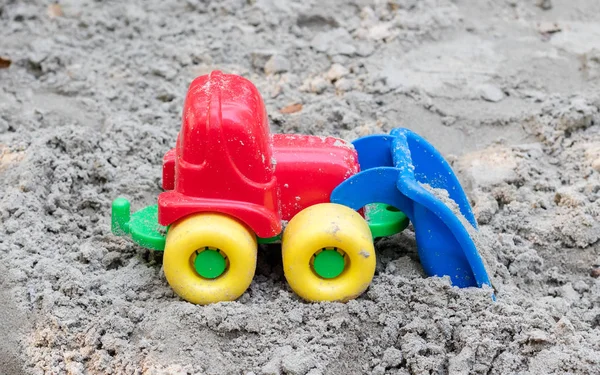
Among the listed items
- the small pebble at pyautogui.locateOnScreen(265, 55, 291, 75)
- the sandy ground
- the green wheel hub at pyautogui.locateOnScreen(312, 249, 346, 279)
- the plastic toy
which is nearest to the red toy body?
the plastic toy

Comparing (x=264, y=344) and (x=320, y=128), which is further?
(x=320, y=128)

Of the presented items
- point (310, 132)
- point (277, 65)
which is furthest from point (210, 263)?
point (277, 65)

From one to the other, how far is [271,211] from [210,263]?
0.63ft

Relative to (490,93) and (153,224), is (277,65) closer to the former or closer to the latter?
(490,93)

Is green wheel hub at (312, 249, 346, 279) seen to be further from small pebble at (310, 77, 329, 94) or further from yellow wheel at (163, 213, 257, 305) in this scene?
small pebble at (310, 77, 329, 94)

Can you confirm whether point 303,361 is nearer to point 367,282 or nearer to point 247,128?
point 367,282

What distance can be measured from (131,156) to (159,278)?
62cm

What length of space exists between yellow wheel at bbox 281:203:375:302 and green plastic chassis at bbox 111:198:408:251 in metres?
0.08

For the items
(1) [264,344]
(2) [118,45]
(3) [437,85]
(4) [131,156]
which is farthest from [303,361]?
(2) [118,45]

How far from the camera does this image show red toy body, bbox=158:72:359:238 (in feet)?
6.21

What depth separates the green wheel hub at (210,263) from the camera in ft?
6.36

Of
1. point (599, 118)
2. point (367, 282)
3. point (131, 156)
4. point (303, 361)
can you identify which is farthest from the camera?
point (599, 118)

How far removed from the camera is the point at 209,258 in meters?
1.94

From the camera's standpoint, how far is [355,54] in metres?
3.16
